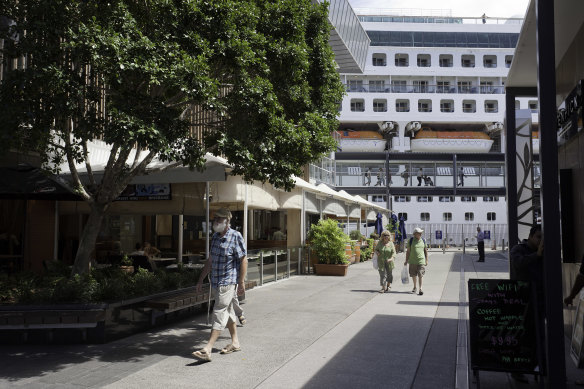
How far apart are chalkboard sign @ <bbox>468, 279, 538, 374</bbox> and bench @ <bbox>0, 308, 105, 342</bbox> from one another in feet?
15.0

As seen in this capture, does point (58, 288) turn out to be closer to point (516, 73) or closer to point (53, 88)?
point (53, 88)

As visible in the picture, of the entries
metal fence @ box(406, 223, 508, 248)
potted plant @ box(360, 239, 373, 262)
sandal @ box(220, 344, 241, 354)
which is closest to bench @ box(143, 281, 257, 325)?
sandal @ box(220, 344, 241, 354)

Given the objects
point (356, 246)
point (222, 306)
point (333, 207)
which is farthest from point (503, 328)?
point (356, 246)

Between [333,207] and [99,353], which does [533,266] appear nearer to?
[99,353]

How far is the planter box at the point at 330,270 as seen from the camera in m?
17.3

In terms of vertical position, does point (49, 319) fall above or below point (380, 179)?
below

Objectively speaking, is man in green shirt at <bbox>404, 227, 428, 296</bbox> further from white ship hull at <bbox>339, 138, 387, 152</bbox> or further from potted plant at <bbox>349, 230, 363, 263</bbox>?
white ship hull at <bbox>339, 138, 387, 152</bbox>

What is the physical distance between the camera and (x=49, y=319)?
689cm

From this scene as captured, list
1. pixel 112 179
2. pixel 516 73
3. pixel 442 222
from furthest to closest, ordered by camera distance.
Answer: pixel 442 222, pixel 516 73, pixel 112 179

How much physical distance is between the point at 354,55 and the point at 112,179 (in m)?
23.8

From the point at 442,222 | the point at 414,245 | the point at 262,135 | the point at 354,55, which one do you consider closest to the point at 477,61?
the point at 442,222

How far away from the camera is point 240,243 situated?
22.2ft

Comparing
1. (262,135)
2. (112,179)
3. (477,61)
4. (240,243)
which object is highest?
(477,61)

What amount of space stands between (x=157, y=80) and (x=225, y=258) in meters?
2.34
